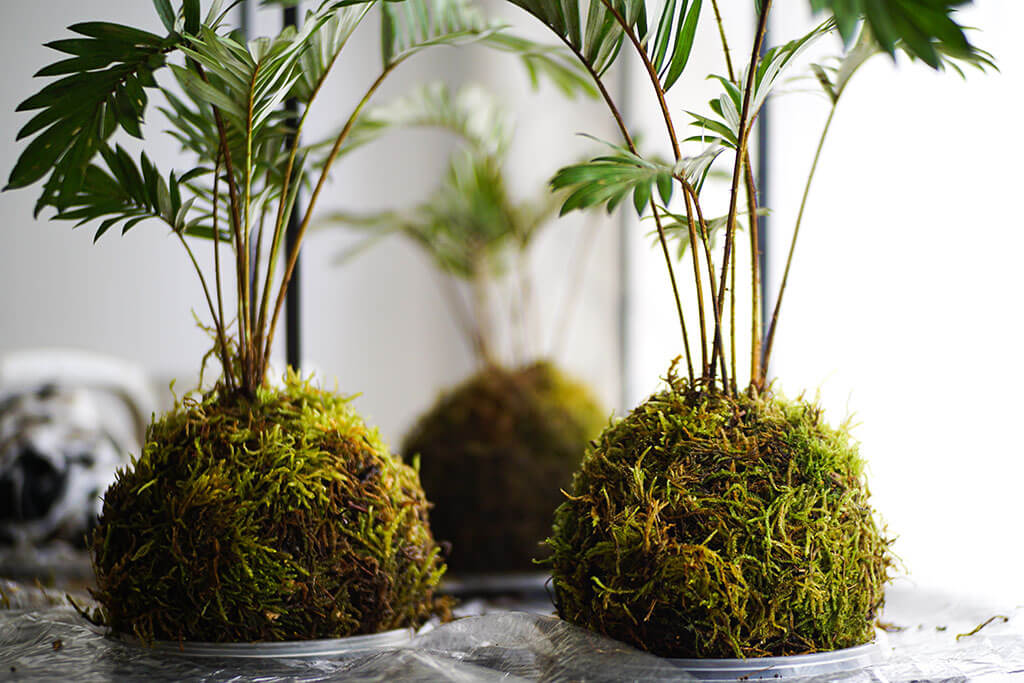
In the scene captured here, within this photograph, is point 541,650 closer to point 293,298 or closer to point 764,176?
point 293,298

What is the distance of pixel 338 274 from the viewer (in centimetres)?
302

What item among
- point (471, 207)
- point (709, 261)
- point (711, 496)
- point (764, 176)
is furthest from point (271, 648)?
point (764, 176)

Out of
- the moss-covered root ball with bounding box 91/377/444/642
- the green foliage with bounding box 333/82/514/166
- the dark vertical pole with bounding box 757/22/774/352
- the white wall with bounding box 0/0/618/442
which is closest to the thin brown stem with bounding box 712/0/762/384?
the moss-covered root ball with bounding box 91/377/444/642

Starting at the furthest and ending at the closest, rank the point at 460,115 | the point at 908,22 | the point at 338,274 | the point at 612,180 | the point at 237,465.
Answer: the point at 338,274, the point at 460,115, the point at 237,465, the point at 612,180, the point at 908,22

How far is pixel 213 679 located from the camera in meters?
0.66

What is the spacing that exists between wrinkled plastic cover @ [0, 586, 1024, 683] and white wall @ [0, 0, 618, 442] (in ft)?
4.96

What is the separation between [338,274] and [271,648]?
7.89 feet

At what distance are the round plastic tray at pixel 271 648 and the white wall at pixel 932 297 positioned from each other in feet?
2.03

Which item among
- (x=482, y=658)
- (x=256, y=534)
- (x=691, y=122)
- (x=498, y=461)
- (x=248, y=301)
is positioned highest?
(x=691, y=122)

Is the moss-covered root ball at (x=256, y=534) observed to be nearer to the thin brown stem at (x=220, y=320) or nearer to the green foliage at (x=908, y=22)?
the thin brown stem at (x=220, y=320)

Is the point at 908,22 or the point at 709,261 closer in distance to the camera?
the point at 908,22

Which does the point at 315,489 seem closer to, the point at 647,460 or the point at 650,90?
the point at 647,460

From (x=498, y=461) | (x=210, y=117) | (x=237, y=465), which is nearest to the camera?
(x=237, y=465)

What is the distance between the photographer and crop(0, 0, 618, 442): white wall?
6.92ft
